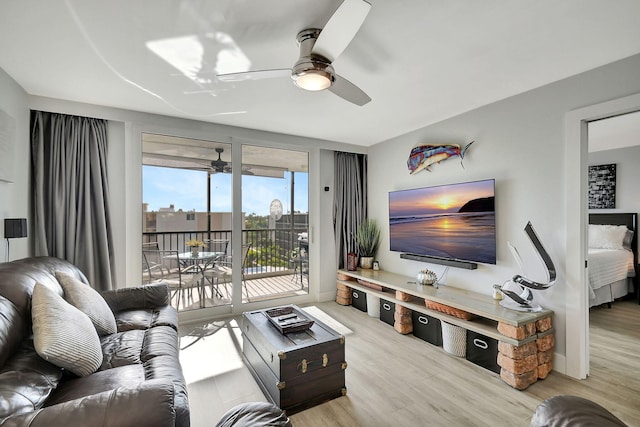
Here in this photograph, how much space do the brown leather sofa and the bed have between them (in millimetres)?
4753

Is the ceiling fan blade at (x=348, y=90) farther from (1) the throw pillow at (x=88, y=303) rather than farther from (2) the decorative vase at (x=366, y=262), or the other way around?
(2) the decorative vase at (x=366, y=262)

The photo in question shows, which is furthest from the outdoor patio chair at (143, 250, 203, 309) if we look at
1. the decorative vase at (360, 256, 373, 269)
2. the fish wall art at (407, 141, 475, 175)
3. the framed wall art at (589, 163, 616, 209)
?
the framed wall art at (589, 163, 616, 209)

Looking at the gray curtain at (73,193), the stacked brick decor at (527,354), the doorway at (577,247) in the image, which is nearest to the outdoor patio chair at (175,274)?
the gray curtain at (73,193)

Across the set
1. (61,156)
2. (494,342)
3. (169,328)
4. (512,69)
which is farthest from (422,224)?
(61,156)

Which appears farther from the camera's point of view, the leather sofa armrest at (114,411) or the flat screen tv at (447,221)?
the flat screen tv at (447,221)

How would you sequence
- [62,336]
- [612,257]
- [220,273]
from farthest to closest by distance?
[612,257]
[220,273]
[62,336]

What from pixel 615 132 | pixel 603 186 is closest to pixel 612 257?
pixel 603 186

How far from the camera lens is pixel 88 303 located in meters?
2.01

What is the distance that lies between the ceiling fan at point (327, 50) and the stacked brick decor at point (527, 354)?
216 cm

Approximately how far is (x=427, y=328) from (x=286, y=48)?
2879mm

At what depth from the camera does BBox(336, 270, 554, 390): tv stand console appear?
7.41 feet

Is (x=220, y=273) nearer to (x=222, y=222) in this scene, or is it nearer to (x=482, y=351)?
(x=222, y=222)

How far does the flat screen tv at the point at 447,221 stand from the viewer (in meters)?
2.98

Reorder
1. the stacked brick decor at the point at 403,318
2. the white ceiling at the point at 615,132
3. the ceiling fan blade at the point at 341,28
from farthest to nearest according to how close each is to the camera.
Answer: the white ceiling at the point at 615,132 → the stacked brick decor at the point at 403,318 → the ceiling fan blade at the point at 341,28
